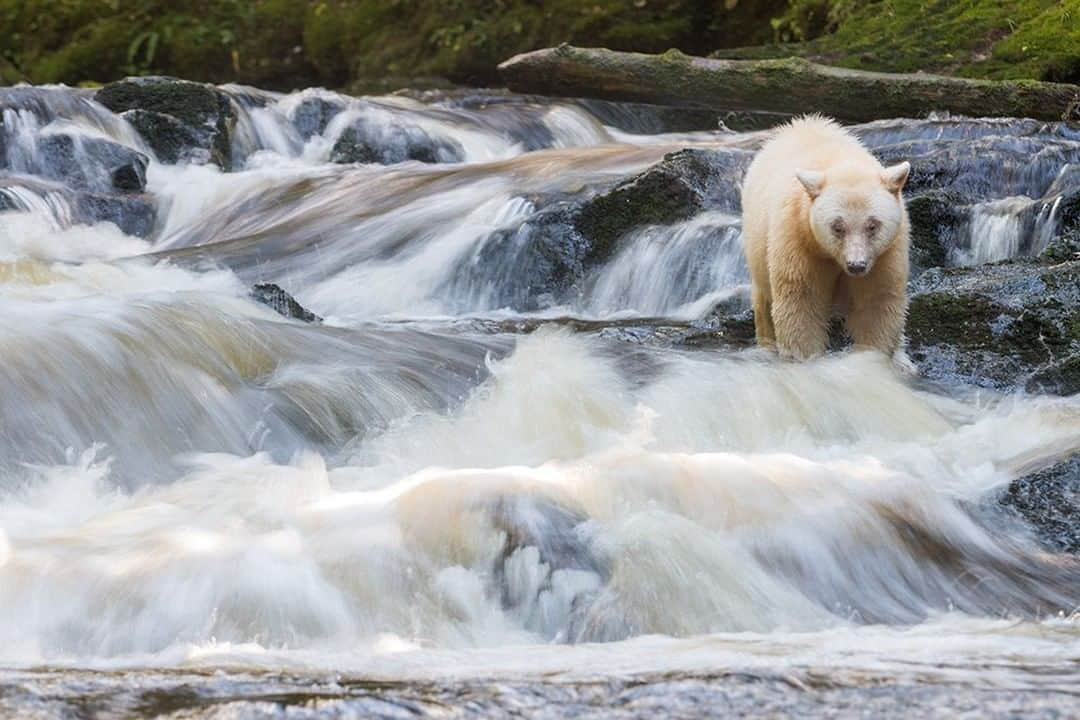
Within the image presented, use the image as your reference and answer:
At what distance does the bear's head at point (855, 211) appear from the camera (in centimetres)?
664

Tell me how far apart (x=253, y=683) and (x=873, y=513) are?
263 centimetres

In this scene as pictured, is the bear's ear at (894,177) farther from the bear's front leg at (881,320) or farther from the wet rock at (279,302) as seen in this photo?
the wet rock at (279,302)

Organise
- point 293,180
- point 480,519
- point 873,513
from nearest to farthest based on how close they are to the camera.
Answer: point 480,519, point 873,513, point 293,180

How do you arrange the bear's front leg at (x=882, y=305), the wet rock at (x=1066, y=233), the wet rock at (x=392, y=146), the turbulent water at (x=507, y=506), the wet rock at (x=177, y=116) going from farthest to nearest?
the wet rock at (x=392, y=146)
the wet rock at (x=177, y=116)
the wet rock at (x=1066, y=233)
the bear's front leg at (x=882, y=305)
the turbulent water at (x=507, y=506)

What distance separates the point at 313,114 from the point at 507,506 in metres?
10.4

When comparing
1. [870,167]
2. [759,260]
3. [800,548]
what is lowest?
[800,548]

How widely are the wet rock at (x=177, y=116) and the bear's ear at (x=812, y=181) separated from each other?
26.6ft

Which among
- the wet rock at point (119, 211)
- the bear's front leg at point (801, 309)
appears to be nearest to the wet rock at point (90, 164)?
the wet rock at point (119, 211)

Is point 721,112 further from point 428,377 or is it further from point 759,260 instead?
point 428,377

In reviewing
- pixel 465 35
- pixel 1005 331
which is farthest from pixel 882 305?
pixel 465 35

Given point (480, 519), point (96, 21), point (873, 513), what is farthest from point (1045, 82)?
point (96, 21)

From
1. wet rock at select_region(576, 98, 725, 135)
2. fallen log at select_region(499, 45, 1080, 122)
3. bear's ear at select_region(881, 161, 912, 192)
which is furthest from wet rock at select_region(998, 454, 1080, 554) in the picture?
wet rock at select_region(576, 98, 725, 135)

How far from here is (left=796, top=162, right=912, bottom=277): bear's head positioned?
664 centimetres

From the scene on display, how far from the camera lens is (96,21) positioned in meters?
21.8
